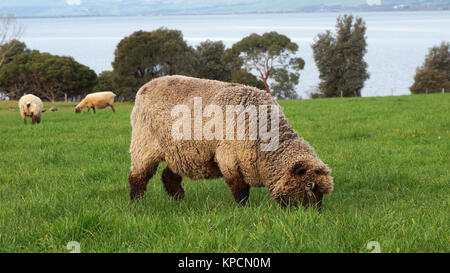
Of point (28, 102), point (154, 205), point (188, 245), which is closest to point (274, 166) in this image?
point (154, 205)

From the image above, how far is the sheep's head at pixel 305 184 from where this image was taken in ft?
17.5

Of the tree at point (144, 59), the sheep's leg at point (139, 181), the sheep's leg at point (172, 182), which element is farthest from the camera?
the tree at point (144, 59)

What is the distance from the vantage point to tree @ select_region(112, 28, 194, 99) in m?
52.1

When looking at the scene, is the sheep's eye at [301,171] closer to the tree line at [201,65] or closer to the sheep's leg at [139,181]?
the sheep's leg at [139,181]

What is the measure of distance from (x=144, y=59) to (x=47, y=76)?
50.7ft

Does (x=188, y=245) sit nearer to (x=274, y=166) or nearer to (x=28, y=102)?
(x=274, y=166)

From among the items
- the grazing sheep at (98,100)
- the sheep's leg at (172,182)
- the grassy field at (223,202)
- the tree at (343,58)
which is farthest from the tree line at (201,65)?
the sheep's leg at (172,182)

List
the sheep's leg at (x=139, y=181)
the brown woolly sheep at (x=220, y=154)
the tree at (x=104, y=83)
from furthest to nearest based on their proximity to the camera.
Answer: the tree at (x=104, y=83), the sheep's leg at (x=139, y=181), the brown woolly sheep at (x=220, y=154)

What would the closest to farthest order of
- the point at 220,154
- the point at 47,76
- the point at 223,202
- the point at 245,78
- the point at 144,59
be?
the point at 220,154, the point at 223,202, the point at 144,59, the point at 245,78, the point at 47,76

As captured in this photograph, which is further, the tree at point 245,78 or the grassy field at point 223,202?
the tree at point 245,78

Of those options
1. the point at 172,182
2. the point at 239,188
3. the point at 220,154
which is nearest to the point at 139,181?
the point at 172,182

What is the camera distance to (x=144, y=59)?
52.5 meters

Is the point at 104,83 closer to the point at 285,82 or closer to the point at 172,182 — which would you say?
the point at 285,82

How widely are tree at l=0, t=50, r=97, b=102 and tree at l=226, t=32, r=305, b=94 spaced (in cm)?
2124
